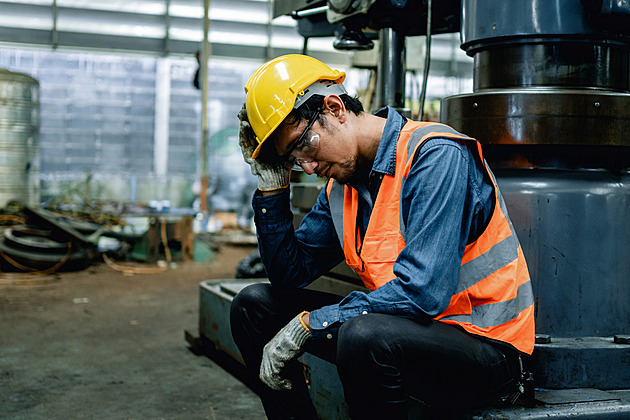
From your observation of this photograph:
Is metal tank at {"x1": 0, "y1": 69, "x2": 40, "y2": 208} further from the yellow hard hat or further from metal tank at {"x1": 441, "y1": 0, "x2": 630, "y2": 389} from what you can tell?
metal tank at {"x1": 441, "y1": 0, "x2": 630, "y2": 389}

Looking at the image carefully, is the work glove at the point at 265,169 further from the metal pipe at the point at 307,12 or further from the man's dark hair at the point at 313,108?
the metal pipe at the point at 307,12

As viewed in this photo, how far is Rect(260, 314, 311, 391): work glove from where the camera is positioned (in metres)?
1.63

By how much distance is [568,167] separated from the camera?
6.41ft

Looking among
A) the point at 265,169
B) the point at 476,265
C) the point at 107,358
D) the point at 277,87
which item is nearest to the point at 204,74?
the point at 107,358

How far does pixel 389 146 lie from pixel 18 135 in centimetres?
785

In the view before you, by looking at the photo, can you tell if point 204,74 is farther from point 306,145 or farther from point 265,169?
point 306,145

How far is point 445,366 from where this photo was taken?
1424mm

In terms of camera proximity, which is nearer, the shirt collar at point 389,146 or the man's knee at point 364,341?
the man's knee at point 364,341

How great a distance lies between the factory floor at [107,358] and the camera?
2.54 m

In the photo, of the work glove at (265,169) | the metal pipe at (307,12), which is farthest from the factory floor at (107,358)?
the metal pipe at (307,12)

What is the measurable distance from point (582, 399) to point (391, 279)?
61 centimetres

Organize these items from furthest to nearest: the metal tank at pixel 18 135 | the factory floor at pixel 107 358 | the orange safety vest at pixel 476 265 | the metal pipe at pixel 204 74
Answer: the metal pipe at pixel 204 74, the metal tank at pixel 18 135, the factory floor at pixel 107 358, the orange safety vest at pixel 476 265

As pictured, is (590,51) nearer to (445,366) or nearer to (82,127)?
(445,366)

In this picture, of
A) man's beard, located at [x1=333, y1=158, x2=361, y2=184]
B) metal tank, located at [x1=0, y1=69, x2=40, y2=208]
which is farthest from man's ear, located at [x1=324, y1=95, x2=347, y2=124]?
metal tank, located at [x1=0, y1=69, x2=40, y2=208]
